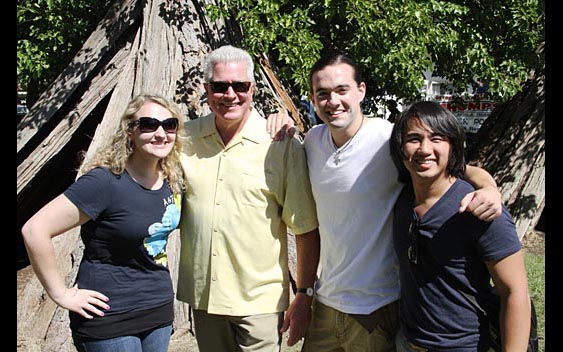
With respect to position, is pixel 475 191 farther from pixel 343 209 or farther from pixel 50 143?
pixel 50 143

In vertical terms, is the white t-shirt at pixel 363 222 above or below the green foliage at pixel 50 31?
below

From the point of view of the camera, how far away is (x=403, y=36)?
19.4ft

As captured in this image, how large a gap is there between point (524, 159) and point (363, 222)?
20.3ft

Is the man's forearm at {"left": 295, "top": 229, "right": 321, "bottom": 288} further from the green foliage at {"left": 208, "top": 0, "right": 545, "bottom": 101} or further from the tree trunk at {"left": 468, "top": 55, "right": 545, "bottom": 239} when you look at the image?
the tree trunk at {"left": 468, "top": 55, "right": 545, "bottom": 239}

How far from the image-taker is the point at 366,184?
9.50 feet

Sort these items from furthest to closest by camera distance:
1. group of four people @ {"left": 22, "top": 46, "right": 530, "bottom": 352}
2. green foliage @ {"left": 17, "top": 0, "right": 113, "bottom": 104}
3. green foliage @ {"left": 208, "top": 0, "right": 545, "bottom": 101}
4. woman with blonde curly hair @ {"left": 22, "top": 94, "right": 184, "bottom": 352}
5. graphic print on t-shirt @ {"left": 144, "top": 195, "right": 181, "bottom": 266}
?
green foliage @ {"left": 17, "top": 0, "right": 113, "bottom": 104} → green foliage @ {"left": 208, "top": 0, "right": 545, "bottom": 101} → graphic print on t-shirt @ {"left": 144, "top": 195, "right": 181, "bottom": 266} → woman with blonde curly hair @ {"left": 22, "top": 94, "right": 184, "bottom": 352} → group of four people @ {"left": 22, "top": 46, "right": 530, "bottom": 352}

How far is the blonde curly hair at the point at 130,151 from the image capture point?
281cm

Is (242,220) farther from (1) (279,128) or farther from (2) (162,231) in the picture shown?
(1) (279,128)

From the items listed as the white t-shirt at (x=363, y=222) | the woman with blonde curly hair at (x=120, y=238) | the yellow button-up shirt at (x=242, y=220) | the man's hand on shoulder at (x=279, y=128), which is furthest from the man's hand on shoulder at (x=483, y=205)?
the woman with blonde curly hair at (x=120, y=238)

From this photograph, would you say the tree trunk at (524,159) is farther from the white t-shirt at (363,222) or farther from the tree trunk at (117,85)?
the white t-shirt at (363,222)

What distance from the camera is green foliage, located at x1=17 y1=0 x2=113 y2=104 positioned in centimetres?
653

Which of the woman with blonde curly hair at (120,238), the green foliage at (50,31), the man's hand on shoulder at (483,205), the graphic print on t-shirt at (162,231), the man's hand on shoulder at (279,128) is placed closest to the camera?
the man's hand on shoulder at (483,205)

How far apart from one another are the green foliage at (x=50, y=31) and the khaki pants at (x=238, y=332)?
14.6 ft

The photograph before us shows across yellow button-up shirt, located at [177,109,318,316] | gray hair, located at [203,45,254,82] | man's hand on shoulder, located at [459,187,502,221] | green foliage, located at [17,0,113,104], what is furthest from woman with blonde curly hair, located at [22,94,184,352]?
green foliage, located at [17,0,113,104]
